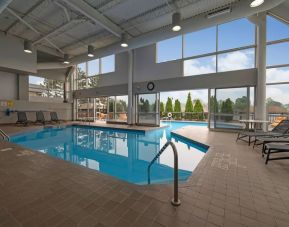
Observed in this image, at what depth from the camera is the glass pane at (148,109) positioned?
31.3 ft

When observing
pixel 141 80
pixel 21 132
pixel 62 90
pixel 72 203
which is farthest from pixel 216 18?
pixel 62 90

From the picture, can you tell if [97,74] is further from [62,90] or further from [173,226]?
[173,226]

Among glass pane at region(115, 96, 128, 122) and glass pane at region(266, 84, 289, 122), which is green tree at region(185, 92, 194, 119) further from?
glass pane at region(266, 84, 289, 122)

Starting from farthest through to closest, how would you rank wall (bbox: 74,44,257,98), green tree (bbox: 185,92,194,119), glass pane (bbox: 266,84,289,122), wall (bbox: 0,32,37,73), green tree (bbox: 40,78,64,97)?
green tree (bbox: 185,92,194,119), green tree (bbox: 40,78,64,97), wall (bbox: 0,32,37,73), wall (bbox: 74,44,257,98), glass pane (bbox: 266,84,289,122)

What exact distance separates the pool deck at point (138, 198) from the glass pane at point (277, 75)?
17.9ft

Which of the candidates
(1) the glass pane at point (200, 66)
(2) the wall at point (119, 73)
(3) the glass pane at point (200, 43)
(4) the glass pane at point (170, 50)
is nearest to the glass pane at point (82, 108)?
(2) the wall at point (119, 73)

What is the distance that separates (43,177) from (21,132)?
5966 mm

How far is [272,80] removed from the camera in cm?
668

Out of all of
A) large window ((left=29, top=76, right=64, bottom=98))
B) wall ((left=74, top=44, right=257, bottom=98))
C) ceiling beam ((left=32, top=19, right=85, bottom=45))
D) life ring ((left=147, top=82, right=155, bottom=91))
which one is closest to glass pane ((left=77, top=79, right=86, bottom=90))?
wall ((left=74, top=44, right=257, bottom=98))

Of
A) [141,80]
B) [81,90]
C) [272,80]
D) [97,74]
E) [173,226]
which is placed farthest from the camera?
[81,90]

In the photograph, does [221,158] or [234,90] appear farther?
[234,90]

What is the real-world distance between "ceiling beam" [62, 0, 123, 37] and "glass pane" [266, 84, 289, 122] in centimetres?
728

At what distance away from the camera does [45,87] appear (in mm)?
12430

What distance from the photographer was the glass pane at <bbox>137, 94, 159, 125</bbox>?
9.55 meters
